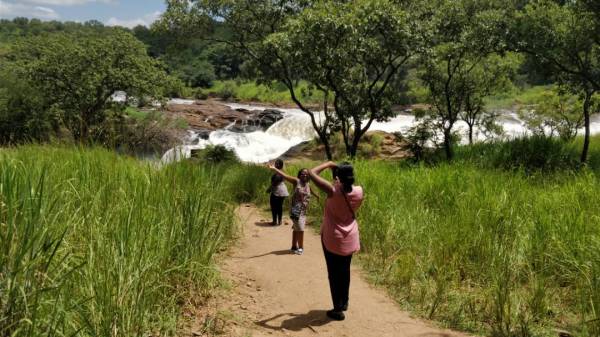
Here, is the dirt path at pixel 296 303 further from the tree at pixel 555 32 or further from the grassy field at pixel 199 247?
the tree at pixel 555 32

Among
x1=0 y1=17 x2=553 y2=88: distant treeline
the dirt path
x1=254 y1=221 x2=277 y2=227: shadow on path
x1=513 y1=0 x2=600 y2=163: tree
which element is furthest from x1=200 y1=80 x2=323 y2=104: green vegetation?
the dirt path

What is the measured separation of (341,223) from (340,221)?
23mm

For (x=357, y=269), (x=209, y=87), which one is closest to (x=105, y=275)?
(x=357, y=269)

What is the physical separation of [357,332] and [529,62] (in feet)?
46.1

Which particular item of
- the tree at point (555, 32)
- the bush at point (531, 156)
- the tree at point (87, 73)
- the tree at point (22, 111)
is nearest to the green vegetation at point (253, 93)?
the tree at point (87, 73)

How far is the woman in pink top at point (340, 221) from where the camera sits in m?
4.56

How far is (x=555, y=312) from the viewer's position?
4.89 m

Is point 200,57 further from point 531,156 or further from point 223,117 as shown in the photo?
point 531,156

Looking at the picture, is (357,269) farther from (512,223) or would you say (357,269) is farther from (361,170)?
(361,170)

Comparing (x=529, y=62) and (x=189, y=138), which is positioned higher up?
(x=529, y=62)

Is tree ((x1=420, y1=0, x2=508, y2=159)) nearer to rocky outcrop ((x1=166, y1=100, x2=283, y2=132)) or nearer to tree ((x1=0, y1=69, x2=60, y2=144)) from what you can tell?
rocky outcrop ((x1=166, y1=100, x2=283, y2=132))

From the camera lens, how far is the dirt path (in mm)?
4648

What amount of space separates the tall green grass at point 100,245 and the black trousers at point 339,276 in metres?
1.33

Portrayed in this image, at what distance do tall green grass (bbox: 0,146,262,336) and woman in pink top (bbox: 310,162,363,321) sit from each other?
1.38 meters
